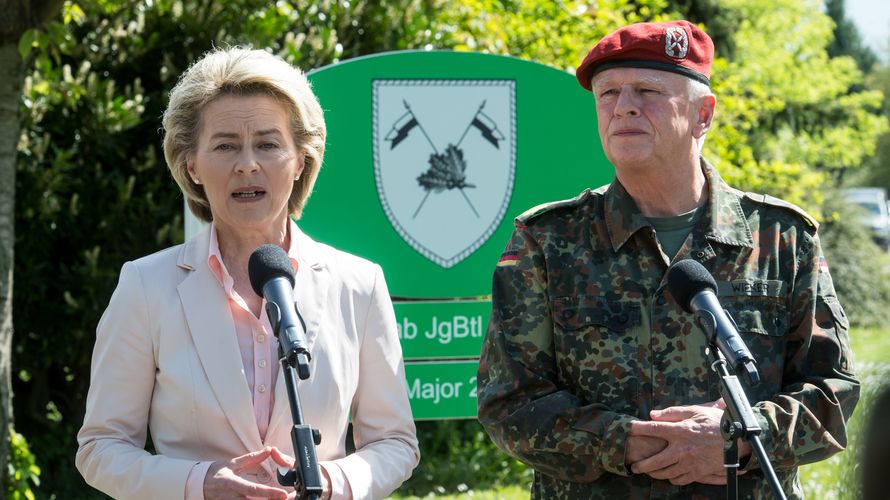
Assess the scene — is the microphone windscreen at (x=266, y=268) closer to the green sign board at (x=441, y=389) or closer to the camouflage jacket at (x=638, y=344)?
the camouflage jacket at (x=638, y=344)

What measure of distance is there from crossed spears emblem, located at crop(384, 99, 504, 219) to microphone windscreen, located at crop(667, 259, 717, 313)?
10.2 ft

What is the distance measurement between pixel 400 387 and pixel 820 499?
470 centimetres

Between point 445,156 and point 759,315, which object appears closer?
point 759,315

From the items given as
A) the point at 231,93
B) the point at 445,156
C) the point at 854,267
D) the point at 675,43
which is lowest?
the point at 854,267

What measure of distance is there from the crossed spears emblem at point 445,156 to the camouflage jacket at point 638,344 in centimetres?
238

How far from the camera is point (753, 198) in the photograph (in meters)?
3.49

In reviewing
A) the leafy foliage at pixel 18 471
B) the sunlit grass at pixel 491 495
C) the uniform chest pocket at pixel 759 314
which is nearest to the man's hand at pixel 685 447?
the uniform chest pocket at pixel 759 314

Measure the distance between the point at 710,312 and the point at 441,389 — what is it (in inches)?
124

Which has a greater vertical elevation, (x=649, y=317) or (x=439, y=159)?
(x=439, y=159)

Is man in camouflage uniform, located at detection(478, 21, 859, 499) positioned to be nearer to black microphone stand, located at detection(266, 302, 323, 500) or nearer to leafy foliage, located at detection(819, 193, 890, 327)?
black microphone stand, located at detection(266, 302, 323, 500)

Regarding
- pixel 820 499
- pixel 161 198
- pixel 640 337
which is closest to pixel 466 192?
pixel 161 198

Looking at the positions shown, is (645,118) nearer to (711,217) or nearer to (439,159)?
(711,217)

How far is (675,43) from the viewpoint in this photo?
3393mm

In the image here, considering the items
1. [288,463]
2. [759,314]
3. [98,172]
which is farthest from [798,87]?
[288,463]
